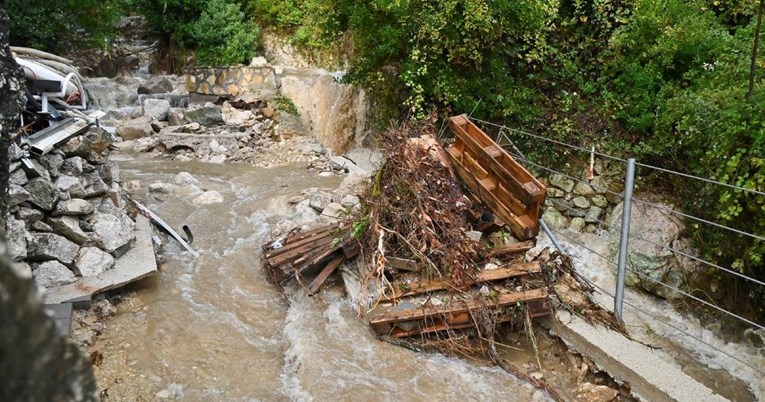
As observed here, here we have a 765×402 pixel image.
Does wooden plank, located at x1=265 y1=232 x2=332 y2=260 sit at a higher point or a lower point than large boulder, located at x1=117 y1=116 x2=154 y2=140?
higher

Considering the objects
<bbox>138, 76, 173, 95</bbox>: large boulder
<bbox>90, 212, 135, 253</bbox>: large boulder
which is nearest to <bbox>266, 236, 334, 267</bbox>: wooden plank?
<bbox>90, 212, 135, 253</bbox>: large boulder

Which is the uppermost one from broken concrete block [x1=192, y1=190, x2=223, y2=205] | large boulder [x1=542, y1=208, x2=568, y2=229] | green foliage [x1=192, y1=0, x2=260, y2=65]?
green foliage [x1=192, y1=0, x2=260, y2=65]

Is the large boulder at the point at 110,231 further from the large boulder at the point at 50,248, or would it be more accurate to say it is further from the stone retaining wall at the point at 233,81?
the stone retaining wall at the point at 233,81

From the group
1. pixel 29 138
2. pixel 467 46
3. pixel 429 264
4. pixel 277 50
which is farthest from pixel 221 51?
pixel 429 264

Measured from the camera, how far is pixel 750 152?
17.1 feet

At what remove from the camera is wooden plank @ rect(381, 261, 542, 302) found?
4.50 metres

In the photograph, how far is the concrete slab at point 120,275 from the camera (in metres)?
4.66

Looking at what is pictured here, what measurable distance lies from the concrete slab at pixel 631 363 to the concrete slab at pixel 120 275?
4.00 m

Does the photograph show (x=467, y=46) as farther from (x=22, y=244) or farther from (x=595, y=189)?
(x=22, y=244)

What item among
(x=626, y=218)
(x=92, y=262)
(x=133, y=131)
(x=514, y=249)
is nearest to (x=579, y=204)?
(x=514, y=249)

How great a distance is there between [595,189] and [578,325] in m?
3.41

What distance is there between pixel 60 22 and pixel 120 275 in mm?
11234

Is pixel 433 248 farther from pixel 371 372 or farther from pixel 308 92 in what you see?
pixel 308 92

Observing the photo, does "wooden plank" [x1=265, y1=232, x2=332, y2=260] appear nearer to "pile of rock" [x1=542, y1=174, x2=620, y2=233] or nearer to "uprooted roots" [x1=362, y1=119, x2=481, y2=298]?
"uprooted roots" [x1=362, y1=119, x2=481, y2=298]
